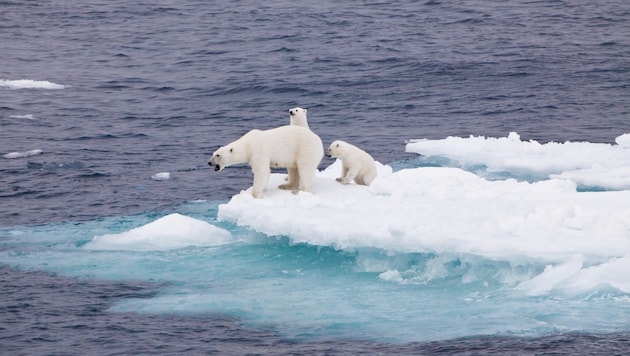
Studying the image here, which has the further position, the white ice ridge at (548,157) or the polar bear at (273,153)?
the white ice ridge at (548,157)

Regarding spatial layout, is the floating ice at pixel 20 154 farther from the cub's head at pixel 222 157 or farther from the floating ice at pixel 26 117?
the cub's head at pixel 222 157

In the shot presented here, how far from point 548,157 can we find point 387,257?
20.6 ft

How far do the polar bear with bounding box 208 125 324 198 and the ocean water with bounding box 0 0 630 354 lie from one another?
15.9 inches

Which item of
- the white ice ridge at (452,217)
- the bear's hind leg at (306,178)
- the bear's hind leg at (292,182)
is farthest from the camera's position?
the bear's hind leg at (292,182)

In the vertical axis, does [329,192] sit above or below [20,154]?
below

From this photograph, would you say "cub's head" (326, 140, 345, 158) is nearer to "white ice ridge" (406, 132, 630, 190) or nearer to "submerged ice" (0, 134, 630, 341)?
"submerged ice" (0, 134, 630, 341)

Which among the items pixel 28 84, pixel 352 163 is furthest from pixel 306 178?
pixel 28 84

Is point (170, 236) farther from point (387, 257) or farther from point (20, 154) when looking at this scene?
point (20, 154)

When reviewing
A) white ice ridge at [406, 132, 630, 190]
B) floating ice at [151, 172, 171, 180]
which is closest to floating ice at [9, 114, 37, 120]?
floating ice at [151, 172, 171, 180]

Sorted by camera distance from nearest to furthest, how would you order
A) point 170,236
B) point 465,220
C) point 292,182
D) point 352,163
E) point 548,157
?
point 465,220 → point 170,236 → point 292,182 → point 352,163 → point 548,157

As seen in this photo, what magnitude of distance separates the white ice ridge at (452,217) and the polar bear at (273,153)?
329 mm

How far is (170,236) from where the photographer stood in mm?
14797

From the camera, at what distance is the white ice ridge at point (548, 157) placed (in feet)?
56.6

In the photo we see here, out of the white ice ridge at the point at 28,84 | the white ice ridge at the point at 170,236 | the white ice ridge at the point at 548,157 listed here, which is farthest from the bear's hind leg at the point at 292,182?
the white ice ridge at the point at 28,84
